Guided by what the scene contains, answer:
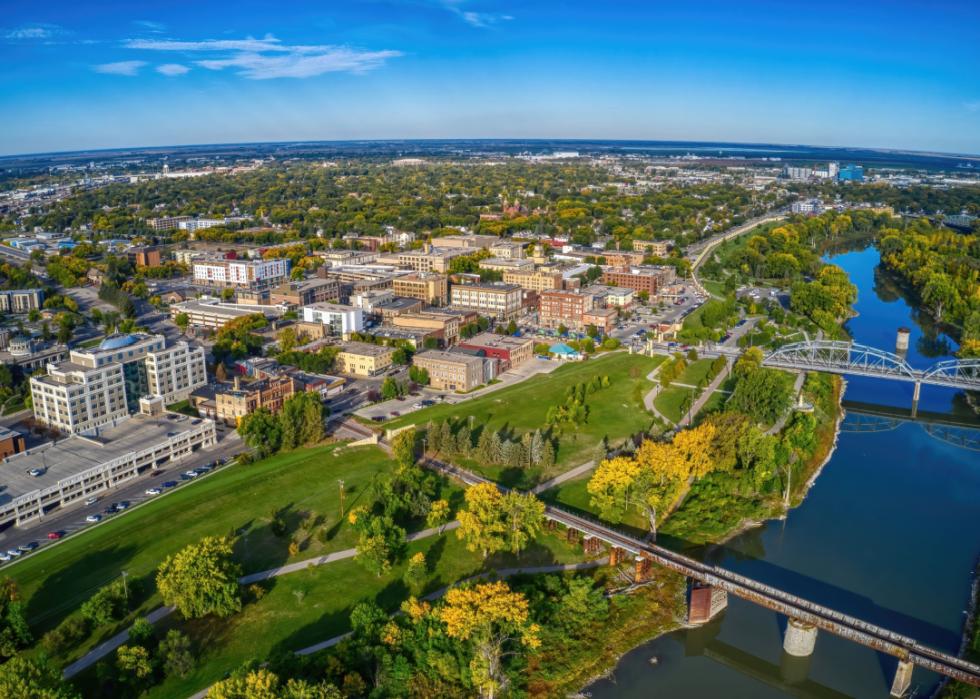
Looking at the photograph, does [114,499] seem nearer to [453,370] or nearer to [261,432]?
[261,432]

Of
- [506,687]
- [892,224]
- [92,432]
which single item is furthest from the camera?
[892,224]

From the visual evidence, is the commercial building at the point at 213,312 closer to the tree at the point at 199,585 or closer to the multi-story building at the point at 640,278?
the multi-story building at the point at 640,278

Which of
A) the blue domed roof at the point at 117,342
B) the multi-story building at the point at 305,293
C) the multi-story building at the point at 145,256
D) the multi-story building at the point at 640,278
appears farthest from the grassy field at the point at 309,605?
the multi-story building at the point at 145,256

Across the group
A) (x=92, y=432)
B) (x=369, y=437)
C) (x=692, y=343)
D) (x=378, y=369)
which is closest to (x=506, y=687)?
(x=369, y=437)

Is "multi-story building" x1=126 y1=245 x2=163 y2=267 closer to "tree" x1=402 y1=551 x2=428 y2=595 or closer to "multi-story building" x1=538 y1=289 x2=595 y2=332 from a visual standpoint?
"multi-story building" x1=538 y1=289 x2=595 y2=332

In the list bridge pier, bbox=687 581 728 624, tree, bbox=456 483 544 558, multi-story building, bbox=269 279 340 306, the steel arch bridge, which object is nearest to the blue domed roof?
multi-story building, bbox=269 279 340 306

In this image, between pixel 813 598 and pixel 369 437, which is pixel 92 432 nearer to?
pixel 369 437

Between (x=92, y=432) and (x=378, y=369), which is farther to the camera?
(x=378, y=369)
